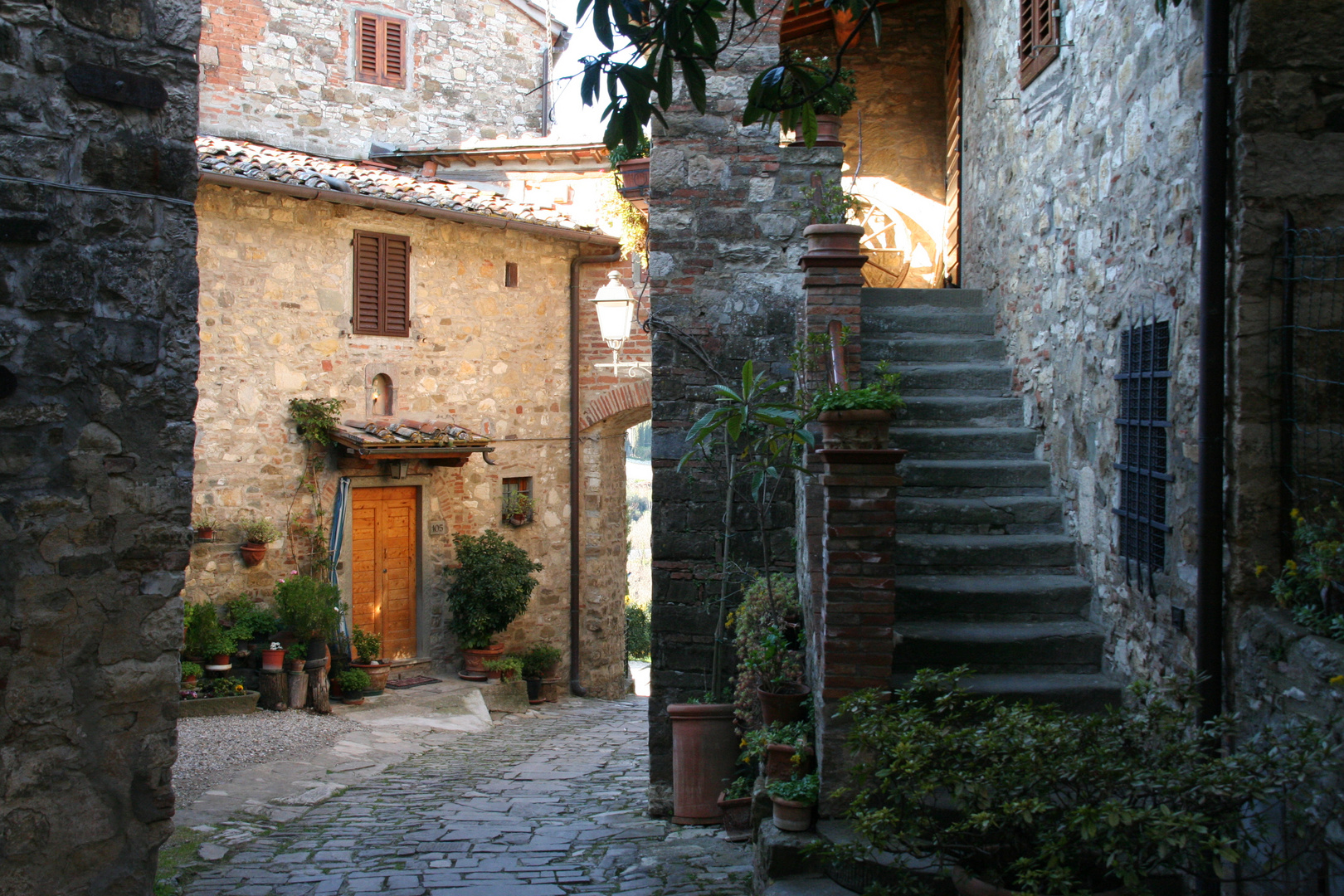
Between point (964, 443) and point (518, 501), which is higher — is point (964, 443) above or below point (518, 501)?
above

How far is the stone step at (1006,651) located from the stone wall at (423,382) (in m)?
7.68

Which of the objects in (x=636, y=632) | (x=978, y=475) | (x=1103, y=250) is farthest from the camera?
(x=636, y=632)

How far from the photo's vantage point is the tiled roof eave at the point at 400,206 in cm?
1001

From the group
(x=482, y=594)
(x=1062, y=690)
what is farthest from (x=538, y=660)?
(x=1062, y=690)

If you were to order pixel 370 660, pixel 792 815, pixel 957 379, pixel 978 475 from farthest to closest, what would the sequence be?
1. pixel 370 660
2. pixel 957 379
3. pixel 978 475
4. pixel 792 815

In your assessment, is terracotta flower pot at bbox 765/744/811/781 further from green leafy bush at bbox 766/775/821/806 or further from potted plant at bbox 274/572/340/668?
potted plant at bbox 274/572/340/668

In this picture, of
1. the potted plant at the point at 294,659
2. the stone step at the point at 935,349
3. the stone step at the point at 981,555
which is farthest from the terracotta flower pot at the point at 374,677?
the stone step at the point at 981,555

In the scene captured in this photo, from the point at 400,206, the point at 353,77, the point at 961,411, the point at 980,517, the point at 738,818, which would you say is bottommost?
the point at 738,818

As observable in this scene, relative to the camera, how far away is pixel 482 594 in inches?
448

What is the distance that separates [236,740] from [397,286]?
5.28m

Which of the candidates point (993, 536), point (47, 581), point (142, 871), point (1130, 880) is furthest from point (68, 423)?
point (993, 536)

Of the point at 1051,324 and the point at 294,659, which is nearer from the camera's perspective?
the point at 1051,324

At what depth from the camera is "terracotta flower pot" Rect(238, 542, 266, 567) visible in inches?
397

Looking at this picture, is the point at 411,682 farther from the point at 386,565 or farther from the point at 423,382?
the point at 423,382
